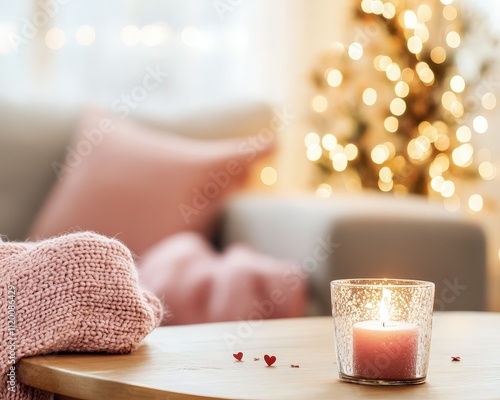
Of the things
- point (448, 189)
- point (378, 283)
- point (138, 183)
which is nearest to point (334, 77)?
point (448, 189)

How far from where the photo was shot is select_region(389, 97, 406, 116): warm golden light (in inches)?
120

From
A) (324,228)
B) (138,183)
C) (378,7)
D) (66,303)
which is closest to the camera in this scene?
(66,303)

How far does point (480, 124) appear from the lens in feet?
10.5

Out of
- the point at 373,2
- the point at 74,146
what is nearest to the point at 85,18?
the point at 74,146

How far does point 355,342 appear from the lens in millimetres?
807

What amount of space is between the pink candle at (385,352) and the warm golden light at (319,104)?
7.87 feet

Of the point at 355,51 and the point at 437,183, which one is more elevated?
the point at 355,51

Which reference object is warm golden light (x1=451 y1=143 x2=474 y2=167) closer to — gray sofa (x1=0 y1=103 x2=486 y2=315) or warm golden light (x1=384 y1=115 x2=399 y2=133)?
warm golden light (x1=384 y1=115 x2=399 y2=133)

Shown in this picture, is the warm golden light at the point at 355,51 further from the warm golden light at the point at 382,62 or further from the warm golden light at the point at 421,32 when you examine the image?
the warm golden light at the point at 421,32

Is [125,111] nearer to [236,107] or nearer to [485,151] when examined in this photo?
[236,107]

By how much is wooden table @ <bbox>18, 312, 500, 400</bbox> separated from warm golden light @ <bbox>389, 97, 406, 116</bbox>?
2.01 meters

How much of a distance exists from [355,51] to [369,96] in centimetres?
18

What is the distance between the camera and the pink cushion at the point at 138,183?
2152 millimetres

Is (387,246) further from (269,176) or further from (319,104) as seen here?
(319,104)
